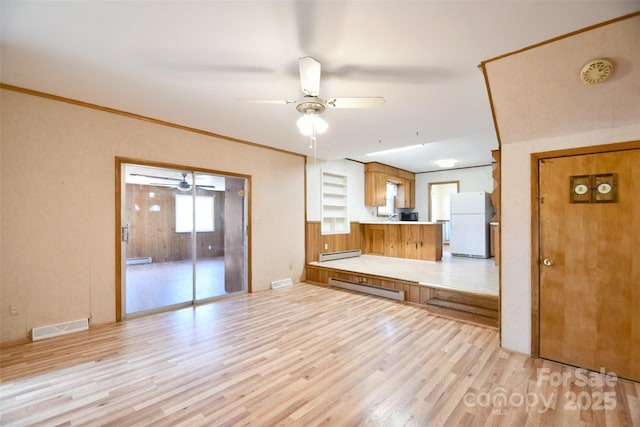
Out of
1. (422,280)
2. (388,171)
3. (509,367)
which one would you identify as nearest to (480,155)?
(388,171)

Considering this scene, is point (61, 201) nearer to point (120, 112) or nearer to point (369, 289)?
point (120, 112)

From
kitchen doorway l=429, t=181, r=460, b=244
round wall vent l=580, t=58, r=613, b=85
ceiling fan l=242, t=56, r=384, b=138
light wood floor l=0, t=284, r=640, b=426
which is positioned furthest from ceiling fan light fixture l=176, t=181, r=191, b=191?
kitchen doorway l=429, t=181, r=460, b=244

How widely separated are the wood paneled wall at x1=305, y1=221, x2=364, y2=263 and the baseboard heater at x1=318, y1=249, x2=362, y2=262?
0.09m

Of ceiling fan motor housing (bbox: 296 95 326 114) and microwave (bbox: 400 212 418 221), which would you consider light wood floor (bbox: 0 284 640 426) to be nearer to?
ceiling fan motor housing (bbox: 296 95 326 114)

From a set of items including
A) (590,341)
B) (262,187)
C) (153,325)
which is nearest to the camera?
(590,341)

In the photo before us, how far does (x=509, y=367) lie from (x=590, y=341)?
0.73 metres

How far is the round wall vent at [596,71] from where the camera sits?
6.43 feet

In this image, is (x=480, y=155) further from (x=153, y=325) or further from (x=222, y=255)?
(x=153, y=325)

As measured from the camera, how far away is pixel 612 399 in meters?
2.02

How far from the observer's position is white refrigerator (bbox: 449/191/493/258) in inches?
259

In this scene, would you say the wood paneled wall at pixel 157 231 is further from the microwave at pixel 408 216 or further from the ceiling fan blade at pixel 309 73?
the microwave at pixel 408 216

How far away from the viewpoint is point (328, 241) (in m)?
6.47

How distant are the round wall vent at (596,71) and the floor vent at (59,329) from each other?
5.43 m

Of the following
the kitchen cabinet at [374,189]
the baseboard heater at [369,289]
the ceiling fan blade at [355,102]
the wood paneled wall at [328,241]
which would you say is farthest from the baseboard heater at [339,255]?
the ceiling fan blade at [355,102]
